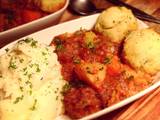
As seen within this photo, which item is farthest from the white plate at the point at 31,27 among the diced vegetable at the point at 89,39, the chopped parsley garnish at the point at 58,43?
the diced vegetable at the point at 89,39

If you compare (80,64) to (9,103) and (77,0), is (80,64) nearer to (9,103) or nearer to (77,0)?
(9,103)

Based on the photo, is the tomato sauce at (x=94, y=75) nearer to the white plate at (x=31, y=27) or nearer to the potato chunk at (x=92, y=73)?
the potato chunk at (x=92, y=73)

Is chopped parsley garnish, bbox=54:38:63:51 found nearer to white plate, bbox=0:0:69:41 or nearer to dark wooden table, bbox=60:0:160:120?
white plate, bbox=0:0:69:41

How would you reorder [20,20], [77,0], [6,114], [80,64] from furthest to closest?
[77,0], [20,20], [80,64], [6,114]

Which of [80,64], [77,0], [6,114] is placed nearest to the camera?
[6,114]

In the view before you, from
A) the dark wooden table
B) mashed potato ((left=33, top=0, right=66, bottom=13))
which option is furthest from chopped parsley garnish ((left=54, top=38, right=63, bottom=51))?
the dark wooden table

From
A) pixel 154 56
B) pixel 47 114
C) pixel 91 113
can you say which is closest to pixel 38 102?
pixel 47 114
